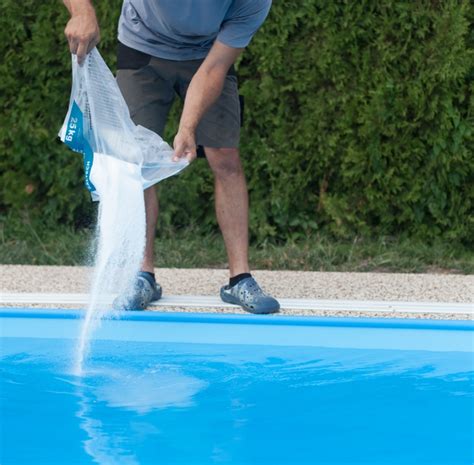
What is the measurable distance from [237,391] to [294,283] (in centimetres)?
148

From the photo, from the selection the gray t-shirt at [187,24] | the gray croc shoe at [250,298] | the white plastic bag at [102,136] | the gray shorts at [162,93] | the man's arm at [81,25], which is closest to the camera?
the man's arm at [81,25]

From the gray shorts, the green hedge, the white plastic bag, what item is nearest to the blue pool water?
the white plastic bag

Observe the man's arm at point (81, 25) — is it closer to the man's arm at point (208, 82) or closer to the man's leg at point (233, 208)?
the man's arm at point (208, 82)

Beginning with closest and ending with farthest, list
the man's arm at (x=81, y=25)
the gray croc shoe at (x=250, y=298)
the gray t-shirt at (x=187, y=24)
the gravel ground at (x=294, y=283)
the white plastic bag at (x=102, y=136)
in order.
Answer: the man's arm at (x=81, y=25) < the white plastic bag at (x=102, y=136) < the gray t-shirt at (x=187, y=24) < the gray croc shoe at (x=250, y=298) < the gravel ground at (x=294, y=283)

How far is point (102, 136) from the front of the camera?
378 centimetres

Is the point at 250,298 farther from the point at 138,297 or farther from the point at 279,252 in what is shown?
the point at 279,252

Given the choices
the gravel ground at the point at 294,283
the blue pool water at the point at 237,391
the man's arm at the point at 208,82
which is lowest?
the blue pool water at the point at 237,391

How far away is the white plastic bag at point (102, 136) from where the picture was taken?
12.3 feet

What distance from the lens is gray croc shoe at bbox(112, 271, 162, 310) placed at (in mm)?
4139

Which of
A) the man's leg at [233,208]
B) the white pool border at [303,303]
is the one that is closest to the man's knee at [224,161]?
the man's leg at [233,208]

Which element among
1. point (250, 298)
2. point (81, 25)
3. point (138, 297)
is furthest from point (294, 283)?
point (81, 25)

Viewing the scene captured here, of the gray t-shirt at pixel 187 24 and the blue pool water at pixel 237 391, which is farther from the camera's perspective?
the gray t-shirt at pixel 187 24

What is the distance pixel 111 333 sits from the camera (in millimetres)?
3969

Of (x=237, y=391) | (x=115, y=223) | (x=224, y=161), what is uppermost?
(x=224, y=161)
